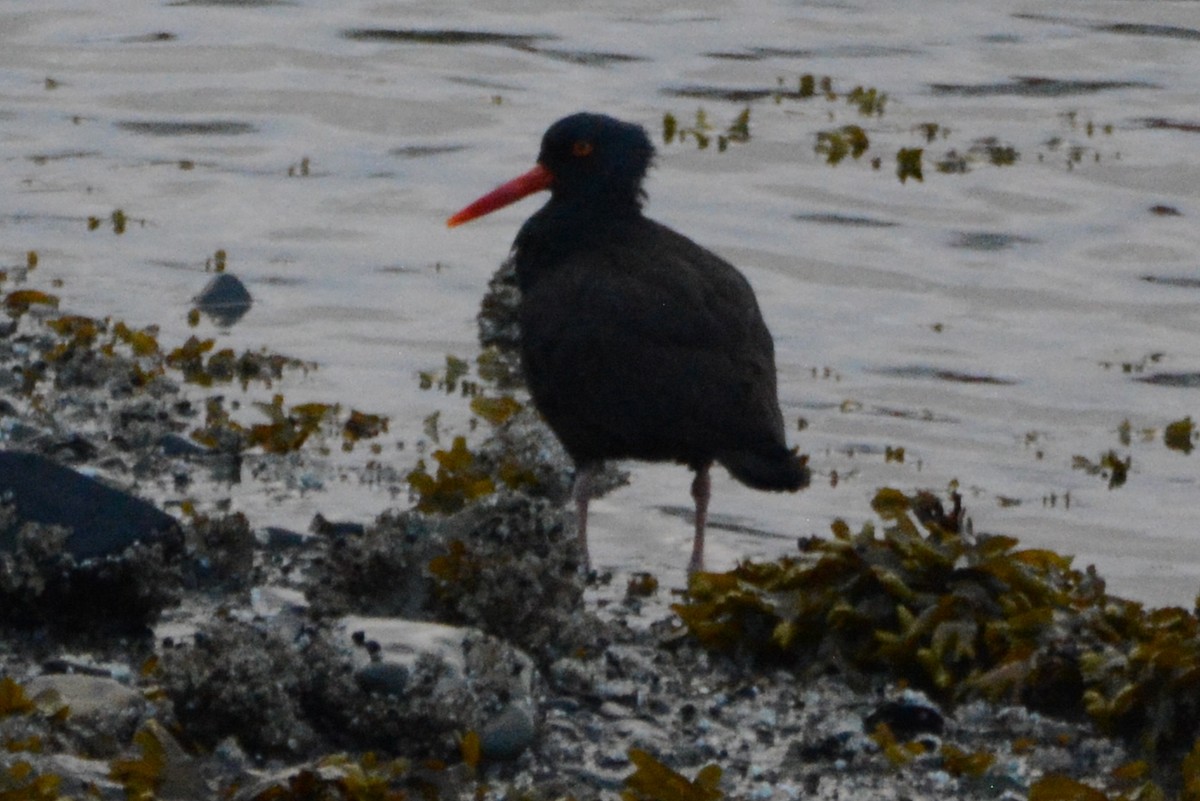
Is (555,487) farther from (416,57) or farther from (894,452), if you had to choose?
(416,57)

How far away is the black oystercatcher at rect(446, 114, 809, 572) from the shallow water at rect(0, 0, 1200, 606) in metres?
0.41

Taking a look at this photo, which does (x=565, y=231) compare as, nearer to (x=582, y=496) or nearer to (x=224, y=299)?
(x=582, y=496)

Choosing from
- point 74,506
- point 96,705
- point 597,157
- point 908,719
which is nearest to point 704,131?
point 597,157

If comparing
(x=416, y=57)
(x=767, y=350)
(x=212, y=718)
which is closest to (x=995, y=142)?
(x=416, y=57)

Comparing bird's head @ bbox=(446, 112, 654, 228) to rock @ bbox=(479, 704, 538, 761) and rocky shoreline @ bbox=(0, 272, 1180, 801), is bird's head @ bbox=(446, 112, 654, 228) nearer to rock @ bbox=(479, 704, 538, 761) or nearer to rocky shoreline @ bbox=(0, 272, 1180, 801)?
rocky shoreline @ bbox=(0, 272, 1180, 801)

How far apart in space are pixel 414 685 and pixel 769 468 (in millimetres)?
2187

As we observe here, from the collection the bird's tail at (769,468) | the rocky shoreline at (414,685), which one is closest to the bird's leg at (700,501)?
the bird's tail at (769,468)

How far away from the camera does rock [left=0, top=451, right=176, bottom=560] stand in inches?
220

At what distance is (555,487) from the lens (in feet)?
25.7

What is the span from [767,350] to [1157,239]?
5124 millimetres

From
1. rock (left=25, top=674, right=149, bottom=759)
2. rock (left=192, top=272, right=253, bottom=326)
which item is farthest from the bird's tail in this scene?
rock (left=192, top=272, right=253, bottom=326)

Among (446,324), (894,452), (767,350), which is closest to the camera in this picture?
(767,350)

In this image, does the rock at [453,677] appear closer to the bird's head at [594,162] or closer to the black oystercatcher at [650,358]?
the black oystercatcher at [650,358]

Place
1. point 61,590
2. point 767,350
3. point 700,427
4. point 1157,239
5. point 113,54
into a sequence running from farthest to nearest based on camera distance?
point 113,54
point 1157,239
point 767,350
point 700,427
point 61,590
